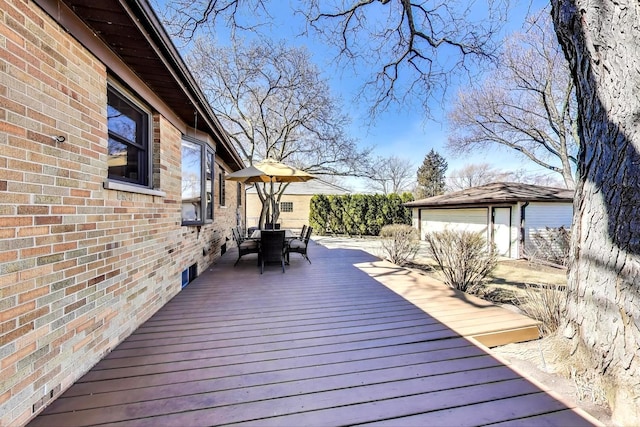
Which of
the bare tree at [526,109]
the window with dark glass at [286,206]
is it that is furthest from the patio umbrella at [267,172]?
the window with dark glass at [286,206]

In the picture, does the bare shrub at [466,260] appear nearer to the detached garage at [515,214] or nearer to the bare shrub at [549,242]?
the detached garage at [515,214]

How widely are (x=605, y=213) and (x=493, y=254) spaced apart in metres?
3.33

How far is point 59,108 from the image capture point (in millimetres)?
2000

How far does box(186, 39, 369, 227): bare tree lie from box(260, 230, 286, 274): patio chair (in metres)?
8.65

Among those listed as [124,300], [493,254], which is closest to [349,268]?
[493,254]

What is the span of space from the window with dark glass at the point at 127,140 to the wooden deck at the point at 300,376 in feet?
5.99

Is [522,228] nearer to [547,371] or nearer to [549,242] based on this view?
[549,242]

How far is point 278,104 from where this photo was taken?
13.9 meters

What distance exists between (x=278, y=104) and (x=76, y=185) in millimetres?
12971

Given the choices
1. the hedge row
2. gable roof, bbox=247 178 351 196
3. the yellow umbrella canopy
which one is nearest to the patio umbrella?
the yellow umbrella canopy

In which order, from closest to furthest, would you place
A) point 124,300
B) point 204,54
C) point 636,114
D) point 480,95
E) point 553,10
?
point 636,114 → point 553,10 → point 124,300 → point 204,54 → point 480,95

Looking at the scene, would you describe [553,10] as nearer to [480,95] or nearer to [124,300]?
[124,300]

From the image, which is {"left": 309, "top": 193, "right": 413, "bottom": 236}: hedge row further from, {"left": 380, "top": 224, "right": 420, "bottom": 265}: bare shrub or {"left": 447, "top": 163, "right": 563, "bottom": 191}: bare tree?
{"left": 447, "top": 163, "right": 563, "bottom": 191}: bare tree

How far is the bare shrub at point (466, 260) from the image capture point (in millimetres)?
4918
